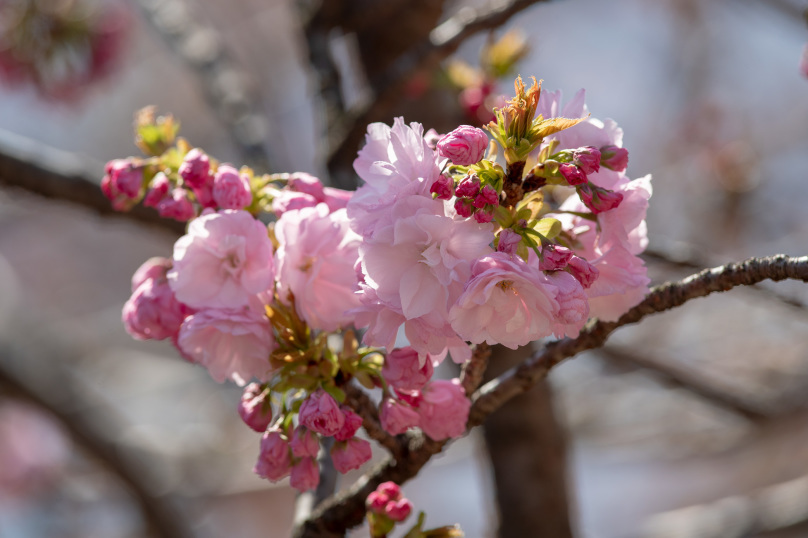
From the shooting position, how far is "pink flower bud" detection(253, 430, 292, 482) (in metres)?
0.91

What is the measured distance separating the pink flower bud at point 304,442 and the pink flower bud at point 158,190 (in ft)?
1.31

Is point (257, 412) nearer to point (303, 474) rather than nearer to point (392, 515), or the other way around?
point (303, 474)

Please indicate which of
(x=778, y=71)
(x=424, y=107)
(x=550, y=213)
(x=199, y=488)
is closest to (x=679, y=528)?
(x=424, y=107)

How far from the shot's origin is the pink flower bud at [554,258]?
2.46 feet

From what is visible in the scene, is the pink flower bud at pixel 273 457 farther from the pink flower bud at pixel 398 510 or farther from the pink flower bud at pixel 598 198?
the pink flower bud at pixel 598 198

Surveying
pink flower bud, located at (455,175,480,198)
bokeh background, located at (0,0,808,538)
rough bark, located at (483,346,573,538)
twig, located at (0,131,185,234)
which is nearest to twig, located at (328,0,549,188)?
bokeh background, located at (0,0,808,538)

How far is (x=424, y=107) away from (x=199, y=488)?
2.51m

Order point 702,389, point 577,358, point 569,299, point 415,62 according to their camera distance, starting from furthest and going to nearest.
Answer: point 577,358
point 702,389
point 415,62
point 569,299

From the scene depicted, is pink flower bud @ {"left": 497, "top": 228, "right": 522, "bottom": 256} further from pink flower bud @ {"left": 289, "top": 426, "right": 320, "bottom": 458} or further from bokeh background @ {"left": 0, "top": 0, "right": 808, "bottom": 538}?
bokeh background @ {"left": 0, "top": 0, "right": 808, "bottom": 538}

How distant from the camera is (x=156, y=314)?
0.96 m

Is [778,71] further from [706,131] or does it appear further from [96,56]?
[96,56]

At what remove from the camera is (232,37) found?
8.12 meters

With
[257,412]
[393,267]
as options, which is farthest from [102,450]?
[393,267]

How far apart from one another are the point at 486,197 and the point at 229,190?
371 millimetres
